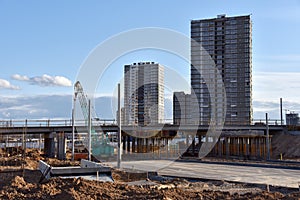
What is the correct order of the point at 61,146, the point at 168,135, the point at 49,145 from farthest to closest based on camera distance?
the point at 168,135 → the point at 49,145 → the point at 61,146

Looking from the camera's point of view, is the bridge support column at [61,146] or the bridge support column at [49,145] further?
the bridge support column at [49,145]

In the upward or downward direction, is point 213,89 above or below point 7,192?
above

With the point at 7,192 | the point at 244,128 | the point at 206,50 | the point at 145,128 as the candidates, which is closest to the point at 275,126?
the point at 244,128

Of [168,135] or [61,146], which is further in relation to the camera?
[168,135]

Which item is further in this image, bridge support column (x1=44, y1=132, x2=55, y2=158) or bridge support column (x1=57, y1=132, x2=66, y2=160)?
bridge support column (x1=44, y1=132, x2=55, y2=158)

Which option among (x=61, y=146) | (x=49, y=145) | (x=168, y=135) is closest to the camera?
(x=61, y=146)

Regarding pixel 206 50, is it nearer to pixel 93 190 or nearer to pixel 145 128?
pixel 145 128

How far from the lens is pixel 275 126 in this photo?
2192 inches

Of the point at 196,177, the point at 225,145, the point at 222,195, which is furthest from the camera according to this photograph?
the point at 225,145

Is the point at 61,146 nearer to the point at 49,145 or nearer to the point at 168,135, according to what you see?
the point at 49,145

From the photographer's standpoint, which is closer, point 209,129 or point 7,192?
point 7,192

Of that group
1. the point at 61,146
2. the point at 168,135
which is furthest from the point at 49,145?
the point at 168,135

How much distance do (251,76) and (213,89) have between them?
789cm

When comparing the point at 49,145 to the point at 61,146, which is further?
the point at 49,145
